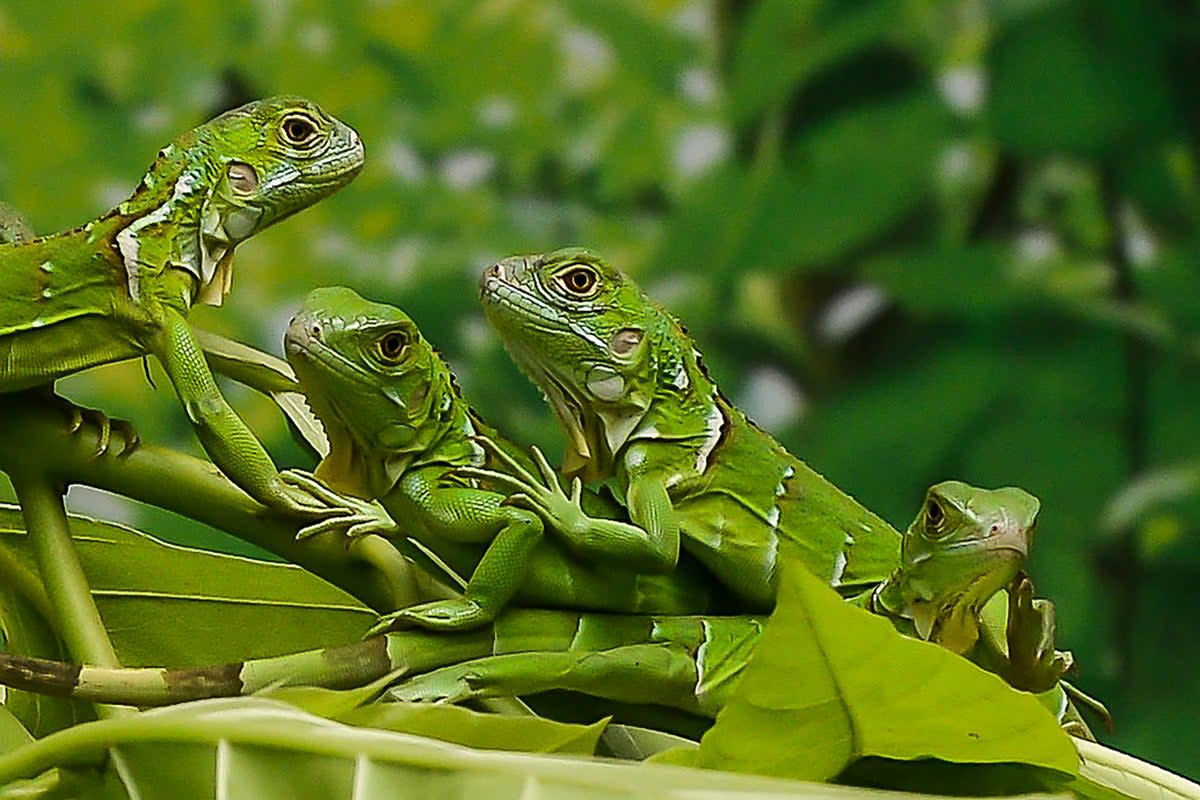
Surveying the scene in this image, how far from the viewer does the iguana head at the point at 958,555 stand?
0.41 m

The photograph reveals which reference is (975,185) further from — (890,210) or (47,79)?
(47,79)

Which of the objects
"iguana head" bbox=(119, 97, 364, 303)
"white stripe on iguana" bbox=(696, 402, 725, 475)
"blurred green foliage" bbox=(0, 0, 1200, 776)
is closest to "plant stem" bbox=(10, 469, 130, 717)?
"iguana head" bbox=(119, 97, 364, 303)

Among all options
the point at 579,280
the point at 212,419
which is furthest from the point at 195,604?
the point at 579,280

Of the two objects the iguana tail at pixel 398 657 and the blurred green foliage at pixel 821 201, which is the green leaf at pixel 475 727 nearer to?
the iguana tail at pixel 398 657

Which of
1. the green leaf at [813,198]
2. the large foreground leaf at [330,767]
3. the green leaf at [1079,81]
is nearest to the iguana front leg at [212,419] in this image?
the large foreground leaf at [330,767]

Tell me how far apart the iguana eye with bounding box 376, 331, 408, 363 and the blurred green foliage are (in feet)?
5.42

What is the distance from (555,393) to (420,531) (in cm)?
10

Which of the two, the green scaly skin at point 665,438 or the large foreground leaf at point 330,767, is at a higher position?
the large foreground leaf at point 330,767

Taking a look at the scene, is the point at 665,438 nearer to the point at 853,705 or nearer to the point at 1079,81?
the point at 853,705

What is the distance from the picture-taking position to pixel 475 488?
47 centimetres

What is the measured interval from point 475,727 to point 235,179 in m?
0.25

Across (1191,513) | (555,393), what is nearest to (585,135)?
(1191,513)

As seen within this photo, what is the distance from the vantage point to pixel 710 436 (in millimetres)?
536

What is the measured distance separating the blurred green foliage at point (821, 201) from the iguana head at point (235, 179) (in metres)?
1.61
